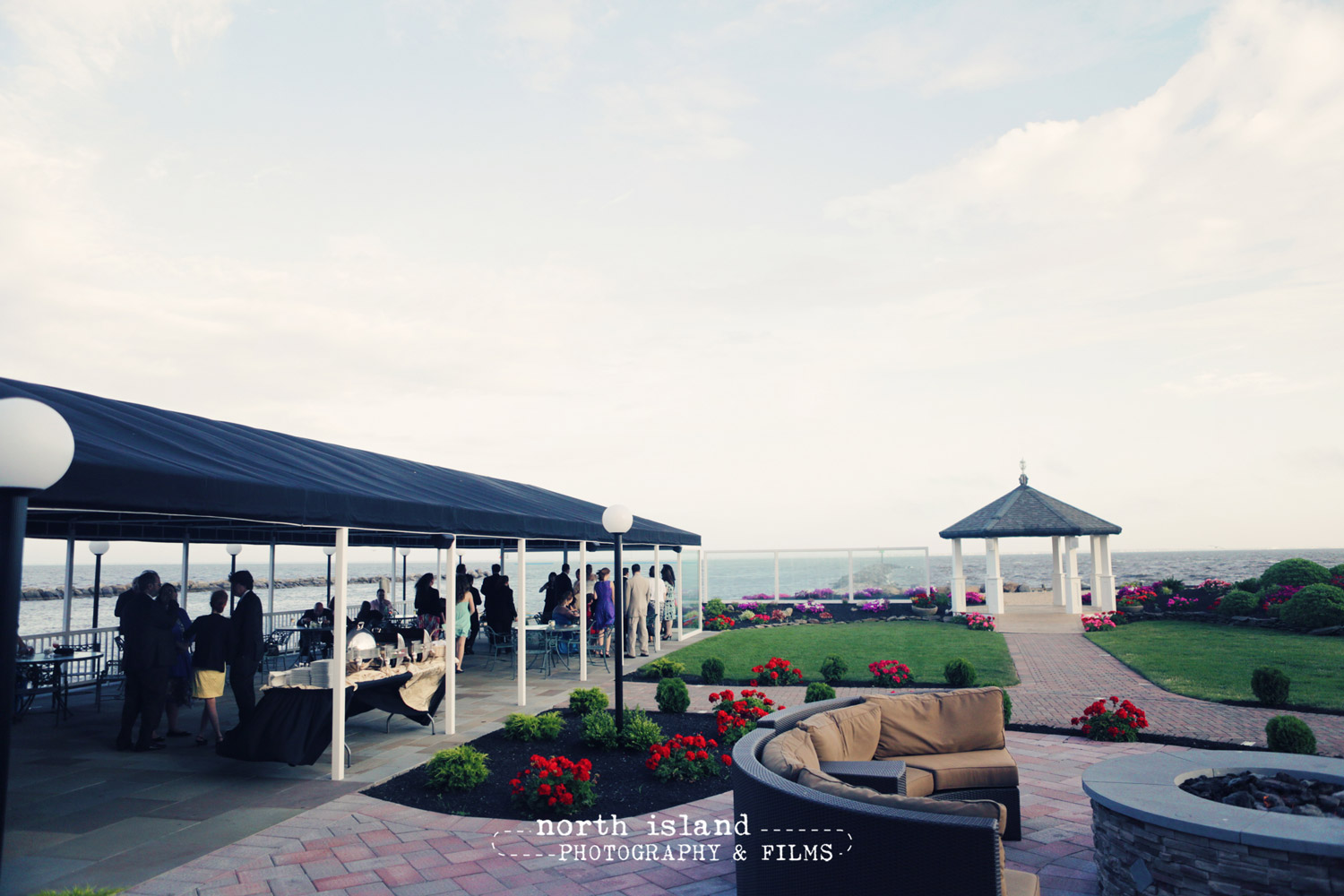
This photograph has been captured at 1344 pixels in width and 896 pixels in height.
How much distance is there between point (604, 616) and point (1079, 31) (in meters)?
11.1

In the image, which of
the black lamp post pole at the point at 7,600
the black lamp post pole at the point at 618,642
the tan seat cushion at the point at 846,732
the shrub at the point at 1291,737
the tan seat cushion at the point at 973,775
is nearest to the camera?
the black lamp post pole at the point at 7,600

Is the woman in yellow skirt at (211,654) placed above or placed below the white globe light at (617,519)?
below

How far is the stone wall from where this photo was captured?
293cm

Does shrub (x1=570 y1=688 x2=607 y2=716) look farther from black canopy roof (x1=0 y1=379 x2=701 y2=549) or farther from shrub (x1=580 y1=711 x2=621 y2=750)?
black canopy roof (x1=0 y1=379 x2=701 y2=549)

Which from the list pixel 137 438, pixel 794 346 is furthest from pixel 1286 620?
pixel 137 438

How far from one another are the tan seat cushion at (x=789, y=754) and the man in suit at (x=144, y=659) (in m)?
6.39

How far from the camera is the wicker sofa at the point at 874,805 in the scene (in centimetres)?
275

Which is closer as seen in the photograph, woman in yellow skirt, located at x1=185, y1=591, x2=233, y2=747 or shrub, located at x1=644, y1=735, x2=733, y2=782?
shrub, located at x1=644, y1=735, x2=733, y2=782

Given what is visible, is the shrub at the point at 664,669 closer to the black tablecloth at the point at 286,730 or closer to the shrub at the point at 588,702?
the shrub at the point at 588,702

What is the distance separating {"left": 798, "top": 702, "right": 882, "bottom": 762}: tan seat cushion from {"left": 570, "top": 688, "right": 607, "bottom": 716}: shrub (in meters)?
3.86

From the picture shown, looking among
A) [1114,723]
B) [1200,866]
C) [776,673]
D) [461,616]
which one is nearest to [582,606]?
[461,616]

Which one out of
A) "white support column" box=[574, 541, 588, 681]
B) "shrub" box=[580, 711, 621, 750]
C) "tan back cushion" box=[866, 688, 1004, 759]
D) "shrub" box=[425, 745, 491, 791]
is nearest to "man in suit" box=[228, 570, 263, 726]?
"shrub" box=[425, 745, 491, 791]

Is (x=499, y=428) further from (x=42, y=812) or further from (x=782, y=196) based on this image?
(x=42, y=812)

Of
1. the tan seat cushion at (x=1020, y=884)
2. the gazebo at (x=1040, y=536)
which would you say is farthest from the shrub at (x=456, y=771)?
the gazebo at (x=1040, y=536)
